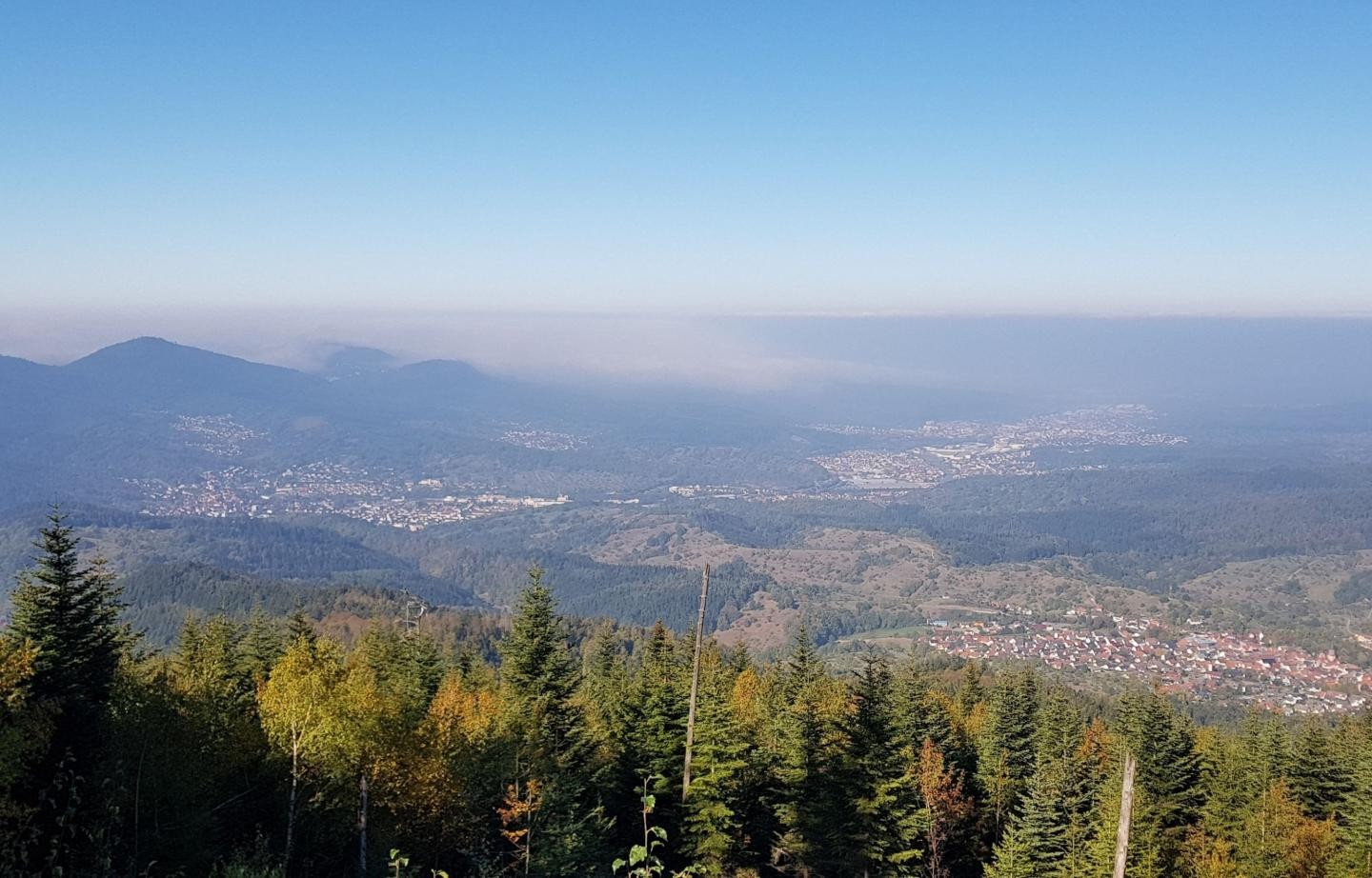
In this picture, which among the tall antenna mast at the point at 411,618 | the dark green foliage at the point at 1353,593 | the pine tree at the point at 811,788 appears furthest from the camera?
the dark green foliage at the point at 1353,593

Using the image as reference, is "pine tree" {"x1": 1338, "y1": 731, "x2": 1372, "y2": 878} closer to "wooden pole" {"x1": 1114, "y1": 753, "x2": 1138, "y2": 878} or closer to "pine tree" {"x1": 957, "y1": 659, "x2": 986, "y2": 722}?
"wooden pole" {"x1": 1114, "y1": 753, "x2": 1138, "y2": 878}

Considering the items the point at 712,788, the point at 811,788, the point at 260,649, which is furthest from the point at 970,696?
the point at 260,649

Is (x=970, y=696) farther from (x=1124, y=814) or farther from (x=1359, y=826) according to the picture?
(x=1124, y=814)

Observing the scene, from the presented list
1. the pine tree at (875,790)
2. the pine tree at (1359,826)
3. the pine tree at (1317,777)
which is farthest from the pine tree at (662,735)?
the pine tree at (1317,777)

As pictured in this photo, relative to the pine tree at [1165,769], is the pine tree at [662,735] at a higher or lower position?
higher

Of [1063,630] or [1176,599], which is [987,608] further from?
[1176,599]

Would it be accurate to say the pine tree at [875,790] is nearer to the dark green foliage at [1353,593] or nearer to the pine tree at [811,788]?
the pine tree at [811,788]
